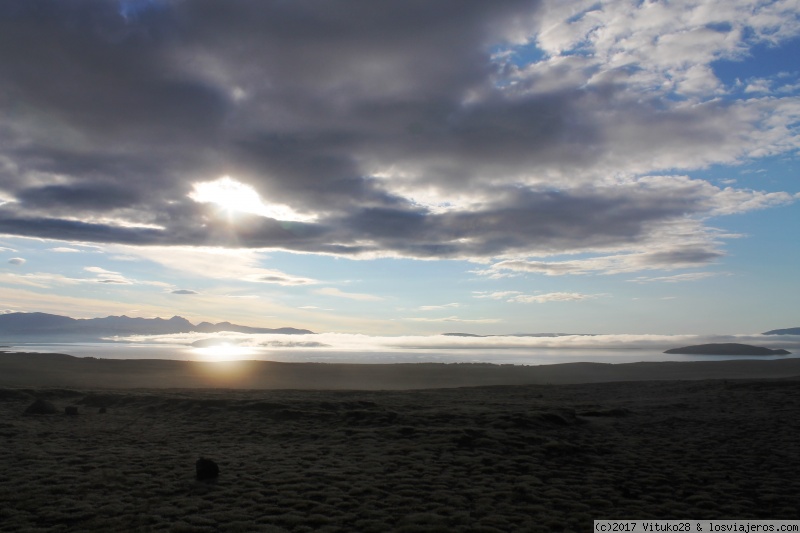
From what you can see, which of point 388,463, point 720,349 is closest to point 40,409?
point 388,463

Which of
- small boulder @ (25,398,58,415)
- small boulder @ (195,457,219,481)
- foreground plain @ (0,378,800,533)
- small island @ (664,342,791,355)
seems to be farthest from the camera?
small island @ (664,342,791,355)

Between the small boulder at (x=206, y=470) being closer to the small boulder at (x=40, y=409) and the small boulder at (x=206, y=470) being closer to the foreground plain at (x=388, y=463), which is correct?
the foreground plain at (x=388, y=463)

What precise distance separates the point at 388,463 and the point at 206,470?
4.85 metres

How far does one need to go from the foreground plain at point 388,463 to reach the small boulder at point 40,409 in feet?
1.71

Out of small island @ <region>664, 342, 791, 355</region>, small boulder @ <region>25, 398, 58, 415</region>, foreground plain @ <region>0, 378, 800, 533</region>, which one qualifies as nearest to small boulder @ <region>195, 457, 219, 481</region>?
foreground plain @ <region>0, 378, 800, 533</region>

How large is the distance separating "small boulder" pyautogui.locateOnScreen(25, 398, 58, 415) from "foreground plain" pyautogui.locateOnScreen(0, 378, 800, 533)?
522 millimetres

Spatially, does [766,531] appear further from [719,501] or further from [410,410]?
[410,410]

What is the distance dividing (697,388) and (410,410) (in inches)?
772

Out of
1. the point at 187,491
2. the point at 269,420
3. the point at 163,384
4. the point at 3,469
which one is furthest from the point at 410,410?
the point at 163,384

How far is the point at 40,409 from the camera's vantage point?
890 inches

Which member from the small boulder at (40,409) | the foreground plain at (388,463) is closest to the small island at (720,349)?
the foreground plain at (388,463)

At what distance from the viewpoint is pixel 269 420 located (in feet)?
71.0

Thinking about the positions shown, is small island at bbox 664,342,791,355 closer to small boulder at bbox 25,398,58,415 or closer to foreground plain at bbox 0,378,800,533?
foreground plain at bbox 0,378,800,533

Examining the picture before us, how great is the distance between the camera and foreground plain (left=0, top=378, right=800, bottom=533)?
34.5ft
